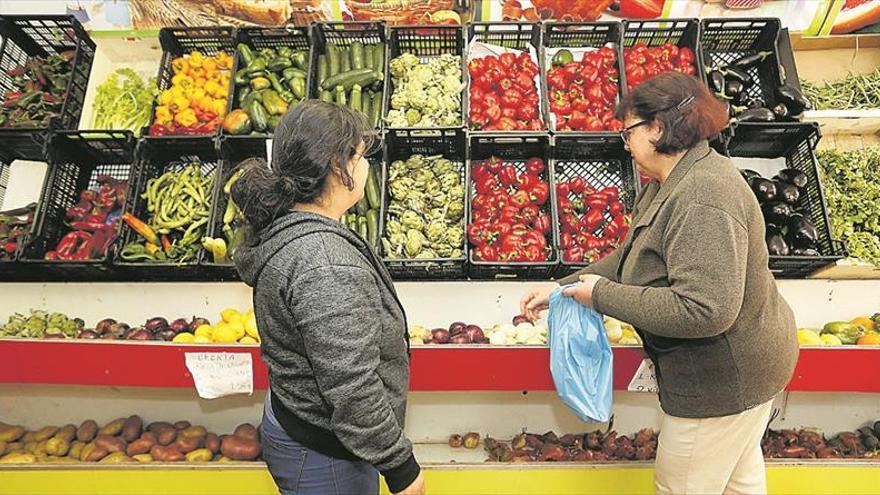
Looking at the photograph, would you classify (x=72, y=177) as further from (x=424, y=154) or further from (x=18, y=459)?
(x=424, y=154)

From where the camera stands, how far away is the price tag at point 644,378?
98.4 inches

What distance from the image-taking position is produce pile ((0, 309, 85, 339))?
2.98 meters

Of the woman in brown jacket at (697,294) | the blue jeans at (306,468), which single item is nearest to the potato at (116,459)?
the blue jeans at (306,468)

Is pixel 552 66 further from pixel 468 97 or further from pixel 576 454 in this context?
pixel 576 454

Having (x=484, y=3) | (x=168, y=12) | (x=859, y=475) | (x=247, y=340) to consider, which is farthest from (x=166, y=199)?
(x=859, y=475)

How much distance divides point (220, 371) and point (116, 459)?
859mm

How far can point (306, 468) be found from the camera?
177 centimetres

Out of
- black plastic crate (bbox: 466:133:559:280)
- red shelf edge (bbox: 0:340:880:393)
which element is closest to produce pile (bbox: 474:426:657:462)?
red shelf edge (bbox: 0:340:880:393)

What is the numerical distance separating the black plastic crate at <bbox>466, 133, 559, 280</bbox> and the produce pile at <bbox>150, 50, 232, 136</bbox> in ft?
4.77

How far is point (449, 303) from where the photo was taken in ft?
9.98

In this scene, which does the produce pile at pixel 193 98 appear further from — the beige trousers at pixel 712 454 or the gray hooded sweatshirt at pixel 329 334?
the beige trousers at pixel 712 454

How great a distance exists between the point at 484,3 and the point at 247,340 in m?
2.38

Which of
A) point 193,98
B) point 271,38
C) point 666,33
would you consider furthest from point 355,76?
point 666,33

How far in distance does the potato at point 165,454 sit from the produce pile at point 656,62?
10.3 ft
